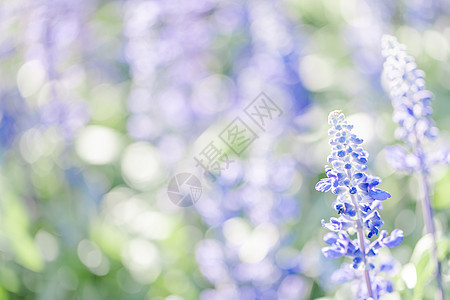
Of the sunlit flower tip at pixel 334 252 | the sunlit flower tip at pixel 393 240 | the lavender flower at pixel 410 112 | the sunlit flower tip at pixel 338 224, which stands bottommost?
Result: the sunlit flower tip at pixel 334 252

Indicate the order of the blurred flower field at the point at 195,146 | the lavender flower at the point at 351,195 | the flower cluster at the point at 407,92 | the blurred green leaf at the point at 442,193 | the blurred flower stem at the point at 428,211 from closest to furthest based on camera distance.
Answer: the lavender flower at the point at 351,195 < the flower cluster at the point at 407,92 < the blurred flower stem at the point at 428,211 < the blurred green leaf at the point at 442,193 < the blurred flower field at the point at 195,146

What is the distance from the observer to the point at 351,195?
156 centimetres

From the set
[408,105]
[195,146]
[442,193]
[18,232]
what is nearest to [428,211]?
[408,105]

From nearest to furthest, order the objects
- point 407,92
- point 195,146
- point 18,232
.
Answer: point 407,92 < point 18,232 < point 195,146

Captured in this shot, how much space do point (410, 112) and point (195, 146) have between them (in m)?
2.13

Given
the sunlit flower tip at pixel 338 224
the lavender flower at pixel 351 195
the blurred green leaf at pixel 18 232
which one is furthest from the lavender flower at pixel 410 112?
the blurred green leaf at pixel 18 232

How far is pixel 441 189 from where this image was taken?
9.67 feet

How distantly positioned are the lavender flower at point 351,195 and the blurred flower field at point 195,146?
38.9 inches

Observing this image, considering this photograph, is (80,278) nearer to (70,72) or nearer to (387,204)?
(70,72)

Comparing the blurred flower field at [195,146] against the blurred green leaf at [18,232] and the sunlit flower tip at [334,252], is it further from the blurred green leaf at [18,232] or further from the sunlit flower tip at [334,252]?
the sunlit flower tip at [334,252]

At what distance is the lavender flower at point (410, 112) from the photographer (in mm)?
1843

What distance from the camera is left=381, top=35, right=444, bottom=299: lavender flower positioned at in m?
1.84

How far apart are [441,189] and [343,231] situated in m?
1.56

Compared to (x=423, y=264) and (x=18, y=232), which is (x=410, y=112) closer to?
(x=423, y=264)
